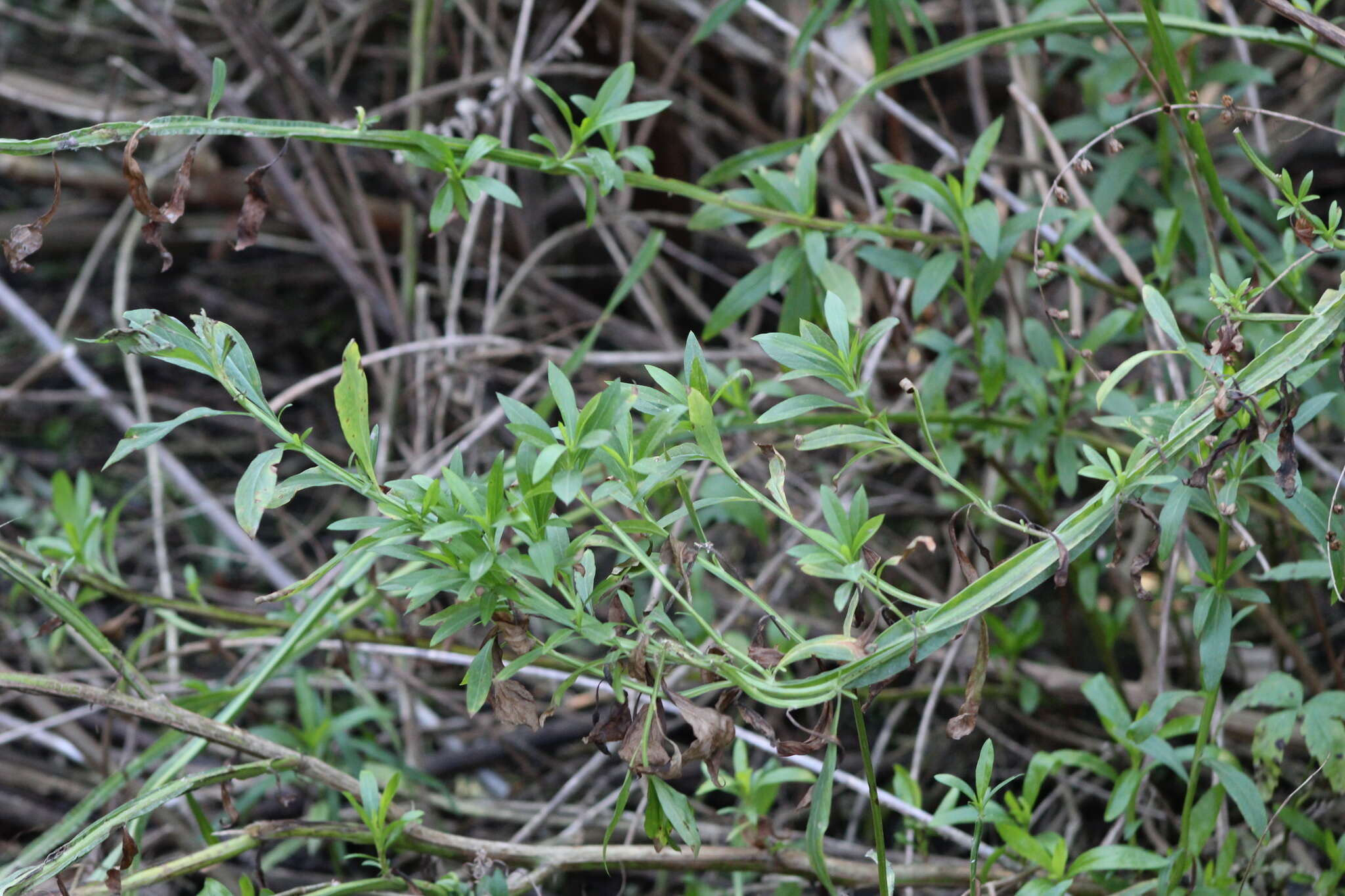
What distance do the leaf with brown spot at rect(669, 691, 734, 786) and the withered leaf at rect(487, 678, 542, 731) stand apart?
0.35ft

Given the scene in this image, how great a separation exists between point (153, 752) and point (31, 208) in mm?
1557

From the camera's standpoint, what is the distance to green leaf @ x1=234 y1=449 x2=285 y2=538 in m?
0.69

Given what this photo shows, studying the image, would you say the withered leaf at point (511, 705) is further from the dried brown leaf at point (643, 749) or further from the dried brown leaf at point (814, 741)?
the dried brown leaf at point (814, 741)

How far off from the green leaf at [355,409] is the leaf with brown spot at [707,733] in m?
0.27

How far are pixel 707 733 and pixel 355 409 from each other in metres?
0.33

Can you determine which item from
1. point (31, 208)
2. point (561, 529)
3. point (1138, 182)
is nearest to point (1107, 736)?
point (1138, 182)

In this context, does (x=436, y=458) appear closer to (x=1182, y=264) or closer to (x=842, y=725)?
(x=842, y=725)

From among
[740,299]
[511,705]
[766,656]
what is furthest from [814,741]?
[740,299]

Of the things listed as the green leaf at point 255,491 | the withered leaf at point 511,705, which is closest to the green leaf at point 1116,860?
the withered leaf at point 511,705

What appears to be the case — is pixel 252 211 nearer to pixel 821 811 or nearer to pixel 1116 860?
pixel 821 811

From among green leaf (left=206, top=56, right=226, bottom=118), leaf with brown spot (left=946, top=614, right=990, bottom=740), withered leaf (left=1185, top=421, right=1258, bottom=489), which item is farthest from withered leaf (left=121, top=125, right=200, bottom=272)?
withered leaf (left=1185, top=421, right=1258, bottom=489)

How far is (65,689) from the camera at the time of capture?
2.73 ft

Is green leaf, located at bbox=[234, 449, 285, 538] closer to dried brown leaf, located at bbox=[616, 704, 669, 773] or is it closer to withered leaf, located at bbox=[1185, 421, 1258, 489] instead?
dried brown leaf, located at bbox=[616, 704, 669, 773]

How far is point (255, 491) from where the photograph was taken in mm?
696
